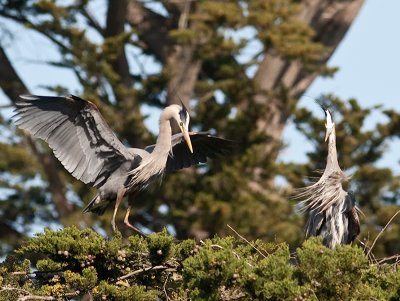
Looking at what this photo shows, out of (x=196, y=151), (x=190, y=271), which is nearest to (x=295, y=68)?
(x=196, y=151)

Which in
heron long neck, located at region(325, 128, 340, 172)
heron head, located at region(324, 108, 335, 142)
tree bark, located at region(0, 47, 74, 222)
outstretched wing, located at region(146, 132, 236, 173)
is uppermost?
heron head, located at region(324, 108, 335, 142)

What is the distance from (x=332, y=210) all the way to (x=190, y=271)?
8.54ft

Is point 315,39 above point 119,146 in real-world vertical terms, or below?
below

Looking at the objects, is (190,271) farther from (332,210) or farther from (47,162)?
(47,162)

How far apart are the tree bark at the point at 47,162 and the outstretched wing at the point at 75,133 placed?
7.26 metres

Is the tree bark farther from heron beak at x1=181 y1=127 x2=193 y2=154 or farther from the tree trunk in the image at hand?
heron beak at x1=181 y1=127 x2=193 y2=154

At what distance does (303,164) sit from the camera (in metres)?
18.8

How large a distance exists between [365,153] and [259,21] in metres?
3.53

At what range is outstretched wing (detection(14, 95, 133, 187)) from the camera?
10.1 meters

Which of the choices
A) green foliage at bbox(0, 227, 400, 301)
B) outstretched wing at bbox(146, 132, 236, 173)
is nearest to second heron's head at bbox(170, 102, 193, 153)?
outstretched wing at bbox(146, 132, 236, 173)

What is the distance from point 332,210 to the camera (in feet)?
31.9

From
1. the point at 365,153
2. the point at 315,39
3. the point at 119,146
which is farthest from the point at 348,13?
the point at 119,146

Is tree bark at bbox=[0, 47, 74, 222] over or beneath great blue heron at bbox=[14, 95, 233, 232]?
beneath

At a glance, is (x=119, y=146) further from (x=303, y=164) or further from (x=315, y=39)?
(x=315, y=39)
